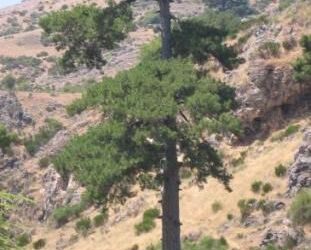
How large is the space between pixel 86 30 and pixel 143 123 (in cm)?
394

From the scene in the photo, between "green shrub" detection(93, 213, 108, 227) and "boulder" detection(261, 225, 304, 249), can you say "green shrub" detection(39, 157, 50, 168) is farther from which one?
"boulder" detection(261, 225, 304, 249)

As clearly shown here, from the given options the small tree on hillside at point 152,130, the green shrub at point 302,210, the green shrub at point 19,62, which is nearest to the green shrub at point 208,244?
the green shrub at point 302,210

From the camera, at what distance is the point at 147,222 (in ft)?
138

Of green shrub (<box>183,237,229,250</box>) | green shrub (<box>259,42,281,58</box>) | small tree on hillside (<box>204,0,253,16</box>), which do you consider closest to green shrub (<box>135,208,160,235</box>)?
green shrub (<box>183,237,229,250</box>)

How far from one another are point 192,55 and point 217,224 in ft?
59.4

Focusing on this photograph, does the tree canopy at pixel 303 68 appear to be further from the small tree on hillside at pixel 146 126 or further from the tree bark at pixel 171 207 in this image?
the tree bark at pixel 171 207

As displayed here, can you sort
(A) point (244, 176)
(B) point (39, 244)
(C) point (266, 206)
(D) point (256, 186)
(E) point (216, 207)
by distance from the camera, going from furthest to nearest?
(B) point (39, 244)
(A) point (244, 176)
(E) point (216, 207)
(D) point (256, 186)
(C) point (266, 206)

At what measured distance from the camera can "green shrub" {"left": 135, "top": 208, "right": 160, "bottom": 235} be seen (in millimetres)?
41656

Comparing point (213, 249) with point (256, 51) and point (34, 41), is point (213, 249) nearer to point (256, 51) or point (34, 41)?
point (256, 51)

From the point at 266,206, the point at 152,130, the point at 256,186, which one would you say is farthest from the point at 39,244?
the point at 152,130

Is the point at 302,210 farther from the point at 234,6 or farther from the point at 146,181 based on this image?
the point at 234,6

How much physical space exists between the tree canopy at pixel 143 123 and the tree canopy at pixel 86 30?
2.26 m

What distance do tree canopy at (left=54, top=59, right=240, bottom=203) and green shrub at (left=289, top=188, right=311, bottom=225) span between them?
1442 centimetres

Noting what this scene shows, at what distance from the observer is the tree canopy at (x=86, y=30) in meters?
21.7
